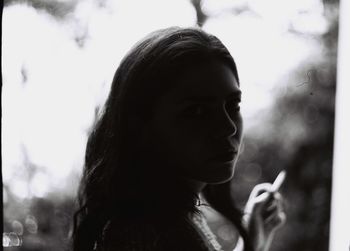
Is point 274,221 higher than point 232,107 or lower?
lower

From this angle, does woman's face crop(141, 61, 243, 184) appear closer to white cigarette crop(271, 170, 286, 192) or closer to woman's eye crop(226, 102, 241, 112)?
woman's eye crop(226, 102, 241, 112)

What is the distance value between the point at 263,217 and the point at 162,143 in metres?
0.33

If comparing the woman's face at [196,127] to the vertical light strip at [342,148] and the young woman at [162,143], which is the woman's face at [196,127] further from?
the vertical light strip at [342,148]

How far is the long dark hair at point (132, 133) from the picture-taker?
693mm

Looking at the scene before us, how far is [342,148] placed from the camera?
3.05ft

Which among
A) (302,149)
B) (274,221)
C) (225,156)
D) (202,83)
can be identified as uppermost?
(202,83)

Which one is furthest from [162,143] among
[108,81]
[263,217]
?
[263,217]

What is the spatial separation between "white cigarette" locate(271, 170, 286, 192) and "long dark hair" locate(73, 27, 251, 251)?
0.23m

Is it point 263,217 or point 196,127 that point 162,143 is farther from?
point 263,217

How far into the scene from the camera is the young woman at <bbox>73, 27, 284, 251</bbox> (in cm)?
69

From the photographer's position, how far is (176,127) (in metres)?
0.70

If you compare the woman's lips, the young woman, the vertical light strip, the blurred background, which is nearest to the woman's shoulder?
the young woman

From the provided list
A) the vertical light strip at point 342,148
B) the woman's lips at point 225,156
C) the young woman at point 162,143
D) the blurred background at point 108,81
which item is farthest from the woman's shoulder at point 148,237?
the vertical light strip at point 342,148

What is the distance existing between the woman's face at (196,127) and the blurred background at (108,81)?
17 centimetres
